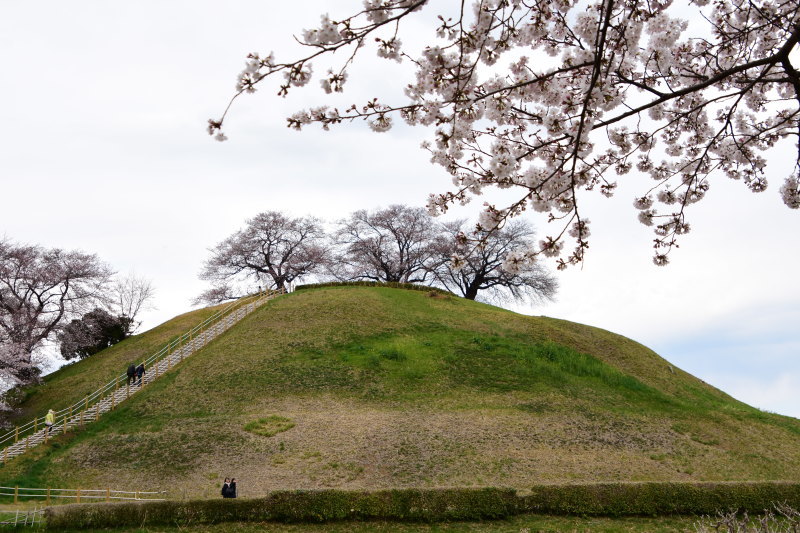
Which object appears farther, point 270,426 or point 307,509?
point 270,426

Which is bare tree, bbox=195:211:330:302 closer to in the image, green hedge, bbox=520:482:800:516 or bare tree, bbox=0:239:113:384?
bare tree, bbox=0:239:113:384

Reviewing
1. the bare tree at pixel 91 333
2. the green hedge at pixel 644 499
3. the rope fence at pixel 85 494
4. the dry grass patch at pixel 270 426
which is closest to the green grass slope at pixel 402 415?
the dry grass patch at pixel 270 426

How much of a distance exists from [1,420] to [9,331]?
7092mm

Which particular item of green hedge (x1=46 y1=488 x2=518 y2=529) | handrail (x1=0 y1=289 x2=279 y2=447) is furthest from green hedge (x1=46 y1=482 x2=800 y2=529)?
handrail (x1=0 y1=289 x2=279 y2=447)

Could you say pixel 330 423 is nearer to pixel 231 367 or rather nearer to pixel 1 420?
pixel 231 367

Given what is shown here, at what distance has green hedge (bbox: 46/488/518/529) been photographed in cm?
1330

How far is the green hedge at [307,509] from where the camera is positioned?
13297mm

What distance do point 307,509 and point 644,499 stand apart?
8799 millimetres

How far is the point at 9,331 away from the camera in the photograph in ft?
98.9

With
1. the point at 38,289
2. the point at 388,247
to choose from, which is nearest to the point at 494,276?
the point at 388,247

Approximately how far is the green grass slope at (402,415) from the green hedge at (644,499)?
2.19m

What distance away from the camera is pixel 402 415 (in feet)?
71.5

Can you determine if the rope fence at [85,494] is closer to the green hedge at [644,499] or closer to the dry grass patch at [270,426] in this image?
the dry grass patch at [270,426]

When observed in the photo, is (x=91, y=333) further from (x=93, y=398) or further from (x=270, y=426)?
(x=270, y=426)
